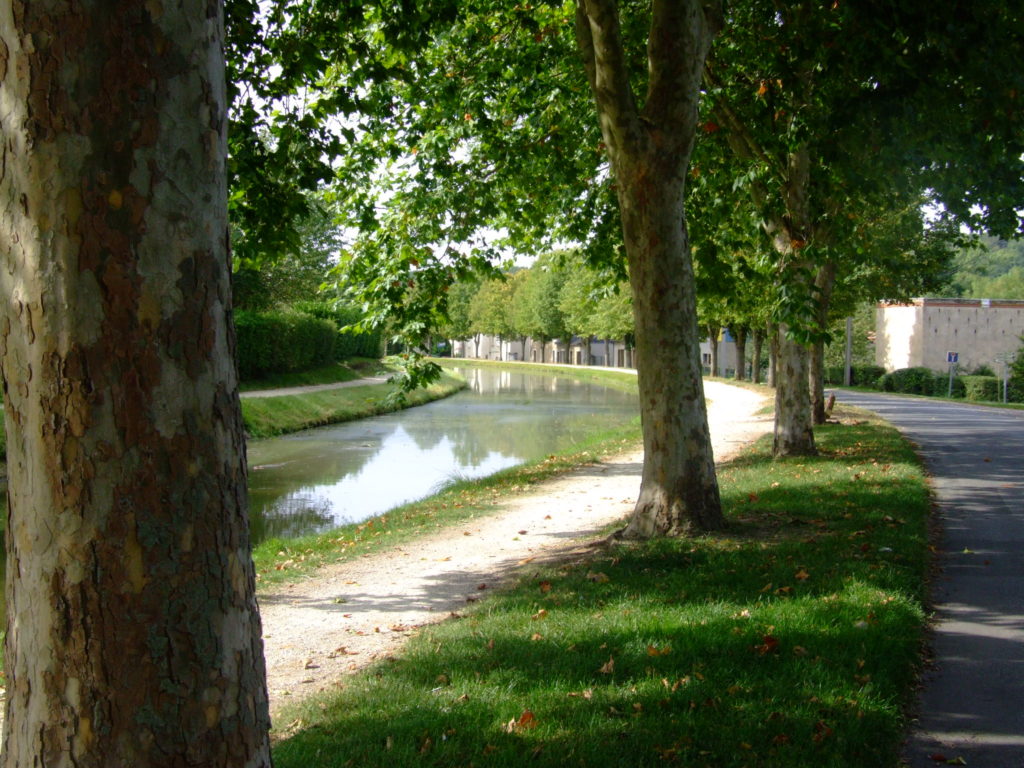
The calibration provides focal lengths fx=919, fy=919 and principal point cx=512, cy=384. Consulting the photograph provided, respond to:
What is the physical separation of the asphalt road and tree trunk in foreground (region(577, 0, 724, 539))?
2.30 metres

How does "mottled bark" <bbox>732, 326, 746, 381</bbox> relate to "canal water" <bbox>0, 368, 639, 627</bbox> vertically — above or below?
above

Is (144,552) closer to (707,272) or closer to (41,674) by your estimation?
(41,674)

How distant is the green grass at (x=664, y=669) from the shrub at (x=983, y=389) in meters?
43.8

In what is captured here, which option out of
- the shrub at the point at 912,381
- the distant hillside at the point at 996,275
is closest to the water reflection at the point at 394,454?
the shrub at the point at 912,381

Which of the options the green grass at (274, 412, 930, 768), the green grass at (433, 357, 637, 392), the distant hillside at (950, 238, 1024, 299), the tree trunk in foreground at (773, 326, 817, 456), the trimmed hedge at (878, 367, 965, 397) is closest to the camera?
the green grass at (274, 412, 930, 768)

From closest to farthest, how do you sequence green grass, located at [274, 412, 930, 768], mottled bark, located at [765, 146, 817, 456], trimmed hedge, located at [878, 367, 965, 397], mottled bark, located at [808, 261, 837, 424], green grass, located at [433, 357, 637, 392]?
green grass, located at [274, 412, 930, 768]
mottled bark, located at [765, 146, 817, 456]
mottled bark, located at [808, 261, 837, 424]
trimmed hedge, located at [878, 367, 965, 397]
green grass, located at [433, 357, 637, 392]

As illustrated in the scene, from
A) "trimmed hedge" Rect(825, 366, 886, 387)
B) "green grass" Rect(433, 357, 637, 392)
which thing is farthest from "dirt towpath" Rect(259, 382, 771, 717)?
"trimmed hedge" Rect(825, 366, 886, 387)

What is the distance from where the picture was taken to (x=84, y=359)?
2.48 metres

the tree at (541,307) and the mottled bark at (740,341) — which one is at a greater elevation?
the tree at (541,307)

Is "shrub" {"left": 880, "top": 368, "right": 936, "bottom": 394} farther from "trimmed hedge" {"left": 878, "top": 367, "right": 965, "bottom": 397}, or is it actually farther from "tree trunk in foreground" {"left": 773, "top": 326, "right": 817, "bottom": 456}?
"tree trunk in foreground" {"left": 773, "top": 326, "right": 817, "bottom": 456}

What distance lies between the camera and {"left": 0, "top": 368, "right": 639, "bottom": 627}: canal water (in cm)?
1642

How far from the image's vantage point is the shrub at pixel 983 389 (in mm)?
47125

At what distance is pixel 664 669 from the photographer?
5.12 metres

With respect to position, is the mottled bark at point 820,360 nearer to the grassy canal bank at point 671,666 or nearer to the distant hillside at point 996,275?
the grassy canal bank at point 671,666
